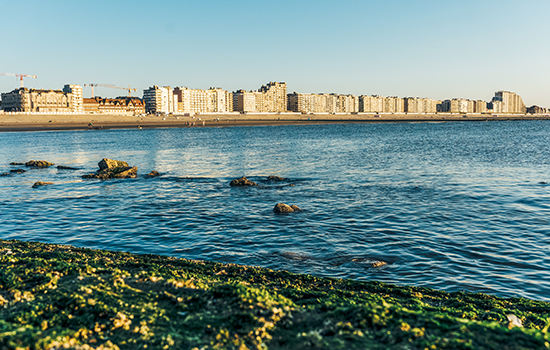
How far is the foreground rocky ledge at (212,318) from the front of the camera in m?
5.45

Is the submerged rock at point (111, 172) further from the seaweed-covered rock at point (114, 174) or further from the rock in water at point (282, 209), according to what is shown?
the rock in water at point (282, 209)

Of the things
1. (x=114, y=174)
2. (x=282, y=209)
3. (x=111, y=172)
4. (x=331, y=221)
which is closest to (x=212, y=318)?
(x=331, y=221)

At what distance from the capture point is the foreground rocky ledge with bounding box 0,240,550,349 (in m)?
5.45

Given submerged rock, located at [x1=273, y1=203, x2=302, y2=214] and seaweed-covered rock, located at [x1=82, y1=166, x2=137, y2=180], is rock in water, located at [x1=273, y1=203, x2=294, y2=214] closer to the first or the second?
submerged rock, located at [x1=273, y1=203, x2=302, y2=214]

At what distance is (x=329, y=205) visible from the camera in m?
21.9

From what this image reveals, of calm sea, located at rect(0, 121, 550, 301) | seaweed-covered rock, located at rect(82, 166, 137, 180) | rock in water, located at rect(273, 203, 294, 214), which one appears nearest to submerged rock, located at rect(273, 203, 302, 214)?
rock in water, located at rect(273, 203, 294, 214)

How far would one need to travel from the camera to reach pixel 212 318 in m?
6.21

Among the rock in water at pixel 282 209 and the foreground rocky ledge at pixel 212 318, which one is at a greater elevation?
the foreground rocky ledge at pixel 212 318

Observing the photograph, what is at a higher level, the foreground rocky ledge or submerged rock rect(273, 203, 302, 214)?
the foreground rocky ledge

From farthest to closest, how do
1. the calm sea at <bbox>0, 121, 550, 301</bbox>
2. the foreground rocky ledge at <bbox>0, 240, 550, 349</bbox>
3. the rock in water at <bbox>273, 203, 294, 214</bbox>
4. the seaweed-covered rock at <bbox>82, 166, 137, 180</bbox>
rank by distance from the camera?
the seaweed-covered rock at <bbox>82, 166, 137, 180</bbox> < the rock in water at <bbox>273, 203, 294, 214</bbox> < the calm sea at <bbox>0, 121, 550, 301</bbox> < the foreground rocky ledge at <bbox>0, 240, 550, 349</bbox>

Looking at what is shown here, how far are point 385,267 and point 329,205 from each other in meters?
9.38

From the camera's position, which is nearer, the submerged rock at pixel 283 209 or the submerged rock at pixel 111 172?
the submerged rock at pixel 283 209

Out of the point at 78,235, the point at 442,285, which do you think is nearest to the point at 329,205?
the point at 442,285

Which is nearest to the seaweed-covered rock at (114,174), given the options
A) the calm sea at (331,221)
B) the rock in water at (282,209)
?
the calm sea at (331,221)
